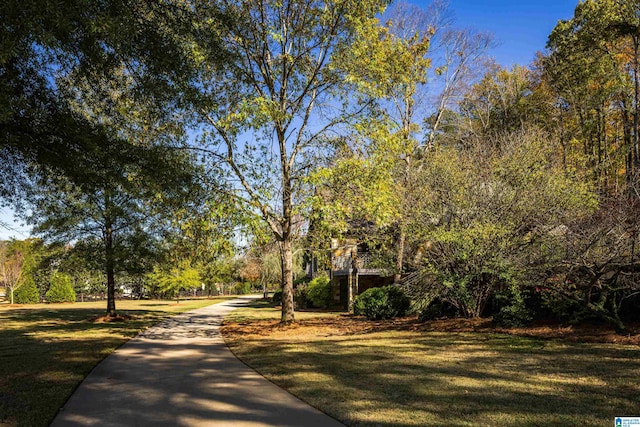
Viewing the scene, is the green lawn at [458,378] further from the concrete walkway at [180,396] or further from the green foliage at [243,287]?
the green foliage at [243,287]

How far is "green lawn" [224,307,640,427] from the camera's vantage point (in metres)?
5.02

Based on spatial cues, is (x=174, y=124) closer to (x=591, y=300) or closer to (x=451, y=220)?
(x=451, y=220)

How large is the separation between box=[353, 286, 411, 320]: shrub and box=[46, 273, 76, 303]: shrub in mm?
Answer: 31070

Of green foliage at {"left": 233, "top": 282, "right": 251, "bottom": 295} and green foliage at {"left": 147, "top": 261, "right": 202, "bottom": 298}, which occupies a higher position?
green foliage at {"left": 147, "top": 261, "right": 202, "bottom": 298}

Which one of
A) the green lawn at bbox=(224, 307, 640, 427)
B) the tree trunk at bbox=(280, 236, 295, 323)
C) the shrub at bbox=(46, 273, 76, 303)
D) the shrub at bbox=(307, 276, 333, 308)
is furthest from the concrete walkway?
the shrub at bbox=(46, 273, 76, 303)

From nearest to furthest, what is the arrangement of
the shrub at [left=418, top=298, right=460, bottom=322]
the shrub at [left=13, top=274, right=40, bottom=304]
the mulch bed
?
the mulch bed < the shrub at [left=418, top=298, right=460, bottom=322] < the shrub at [left=13, top=274, right=40, bottom=304]

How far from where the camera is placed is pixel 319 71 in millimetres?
15242

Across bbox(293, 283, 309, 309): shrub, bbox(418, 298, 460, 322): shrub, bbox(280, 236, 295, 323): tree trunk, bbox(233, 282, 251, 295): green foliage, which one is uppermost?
bbox(280, 236, 295, 323): tree trunk

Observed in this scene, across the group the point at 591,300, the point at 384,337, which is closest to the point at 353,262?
the point at 384,337

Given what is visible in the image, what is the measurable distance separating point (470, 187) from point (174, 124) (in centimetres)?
923

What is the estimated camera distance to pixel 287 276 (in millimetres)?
15555

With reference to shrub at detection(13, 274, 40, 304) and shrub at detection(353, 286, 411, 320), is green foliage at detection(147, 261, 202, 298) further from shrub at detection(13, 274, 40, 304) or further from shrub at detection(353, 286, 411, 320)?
shrub at detection(353, 286, 411, 320)

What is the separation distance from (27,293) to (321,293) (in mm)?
25553

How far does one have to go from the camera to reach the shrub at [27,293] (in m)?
35.7
